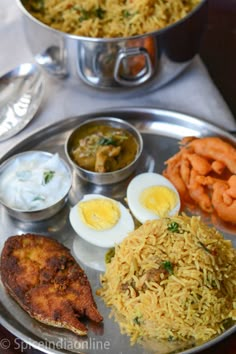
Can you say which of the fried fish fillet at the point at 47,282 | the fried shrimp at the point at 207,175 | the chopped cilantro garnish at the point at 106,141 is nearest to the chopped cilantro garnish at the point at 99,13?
the chopped cilantro garnish at the point at 106,141

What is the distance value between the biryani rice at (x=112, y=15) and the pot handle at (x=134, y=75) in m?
0.16

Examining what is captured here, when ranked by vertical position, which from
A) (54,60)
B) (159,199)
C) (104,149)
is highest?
(54,60)

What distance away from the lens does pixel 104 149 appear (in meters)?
2.28

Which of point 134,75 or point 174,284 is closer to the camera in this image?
point 174,284

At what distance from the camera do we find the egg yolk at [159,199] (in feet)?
7.04

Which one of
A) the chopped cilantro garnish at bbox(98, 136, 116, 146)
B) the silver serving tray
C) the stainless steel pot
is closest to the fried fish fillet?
the silver serving tray

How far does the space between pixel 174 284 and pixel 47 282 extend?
1.27ft

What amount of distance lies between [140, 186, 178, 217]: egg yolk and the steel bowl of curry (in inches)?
5.4

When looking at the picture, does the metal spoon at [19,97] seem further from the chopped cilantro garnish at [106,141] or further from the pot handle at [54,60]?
the chopped cilantro garnish at [106,141]

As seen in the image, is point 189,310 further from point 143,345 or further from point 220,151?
point 220,151

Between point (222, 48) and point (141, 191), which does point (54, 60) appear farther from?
point (222, 48)

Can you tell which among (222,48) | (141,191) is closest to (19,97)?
(141,191)

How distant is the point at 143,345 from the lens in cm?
183

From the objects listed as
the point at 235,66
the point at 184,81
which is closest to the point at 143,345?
the point at 184,81
